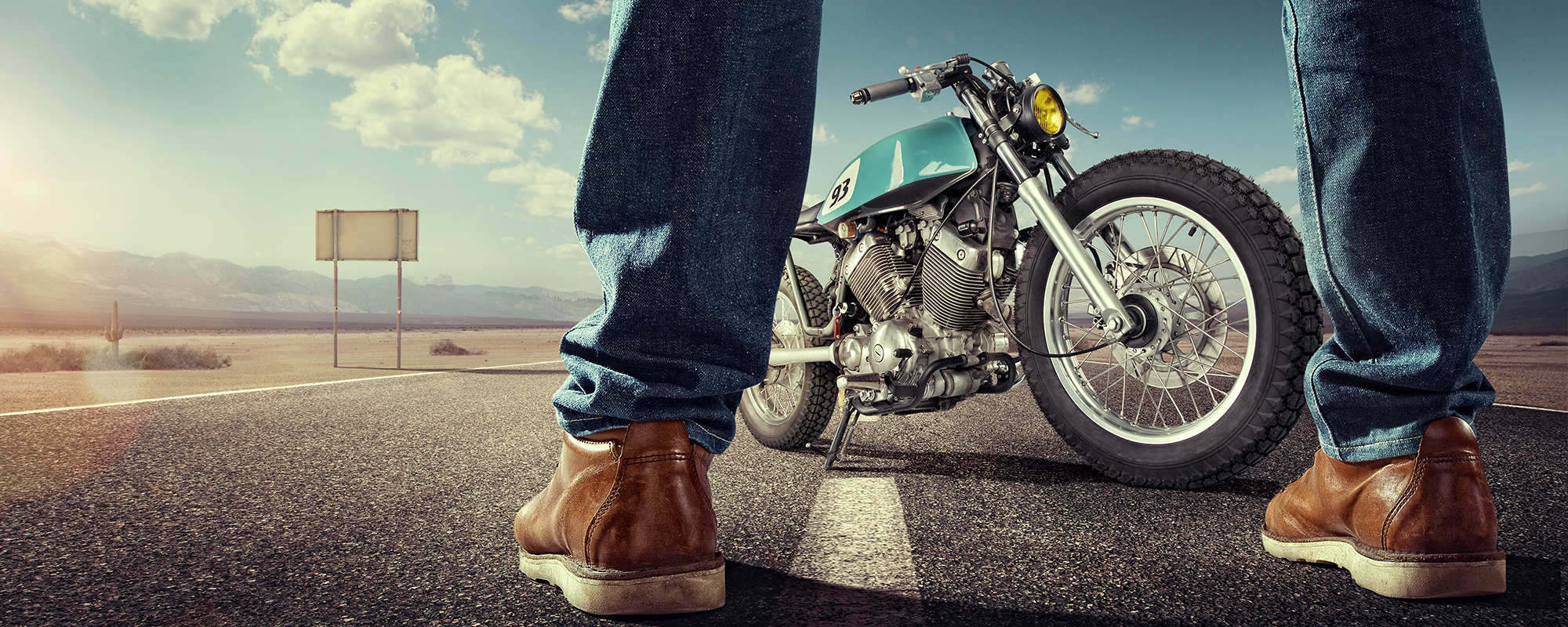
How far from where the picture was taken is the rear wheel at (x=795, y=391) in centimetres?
294

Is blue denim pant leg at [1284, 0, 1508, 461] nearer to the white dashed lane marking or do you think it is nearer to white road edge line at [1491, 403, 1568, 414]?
the white dashed lane marking

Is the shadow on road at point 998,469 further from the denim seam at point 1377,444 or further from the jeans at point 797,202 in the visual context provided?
the jeans at point 797,202

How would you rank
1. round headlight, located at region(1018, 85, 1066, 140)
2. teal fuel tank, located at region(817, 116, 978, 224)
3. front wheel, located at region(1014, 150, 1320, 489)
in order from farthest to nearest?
teal fuel tank, located at region(817, 116, 978, 224), round headlight, located at region(1018, 85, 1066, 140), front wheel, located at region(1014, 150, 1320, 489)

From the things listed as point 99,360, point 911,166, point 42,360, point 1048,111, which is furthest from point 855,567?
point 99,360

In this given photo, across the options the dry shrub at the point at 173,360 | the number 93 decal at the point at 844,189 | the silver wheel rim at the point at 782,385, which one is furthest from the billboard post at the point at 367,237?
the number 93 decal at the point at 844,189

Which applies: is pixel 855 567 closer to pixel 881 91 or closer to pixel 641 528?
pixel 641 528

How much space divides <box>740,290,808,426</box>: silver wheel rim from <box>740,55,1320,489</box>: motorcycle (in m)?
0.14

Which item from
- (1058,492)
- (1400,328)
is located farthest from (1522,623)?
(1058,492)

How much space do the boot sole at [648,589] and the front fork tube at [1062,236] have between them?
150 centimetres

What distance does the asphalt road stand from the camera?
3.52ft

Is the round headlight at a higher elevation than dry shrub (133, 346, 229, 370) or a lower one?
higher

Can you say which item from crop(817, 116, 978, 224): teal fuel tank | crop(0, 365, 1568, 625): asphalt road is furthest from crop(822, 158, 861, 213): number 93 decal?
crop(0, 365, 1568, 625): asphalt road

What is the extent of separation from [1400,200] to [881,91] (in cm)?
185

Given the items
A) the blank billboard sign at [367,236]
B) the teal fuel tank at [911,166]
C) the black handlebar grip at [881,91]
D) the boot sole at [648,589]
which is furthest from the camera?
the blank billboard sign at [367,236]
